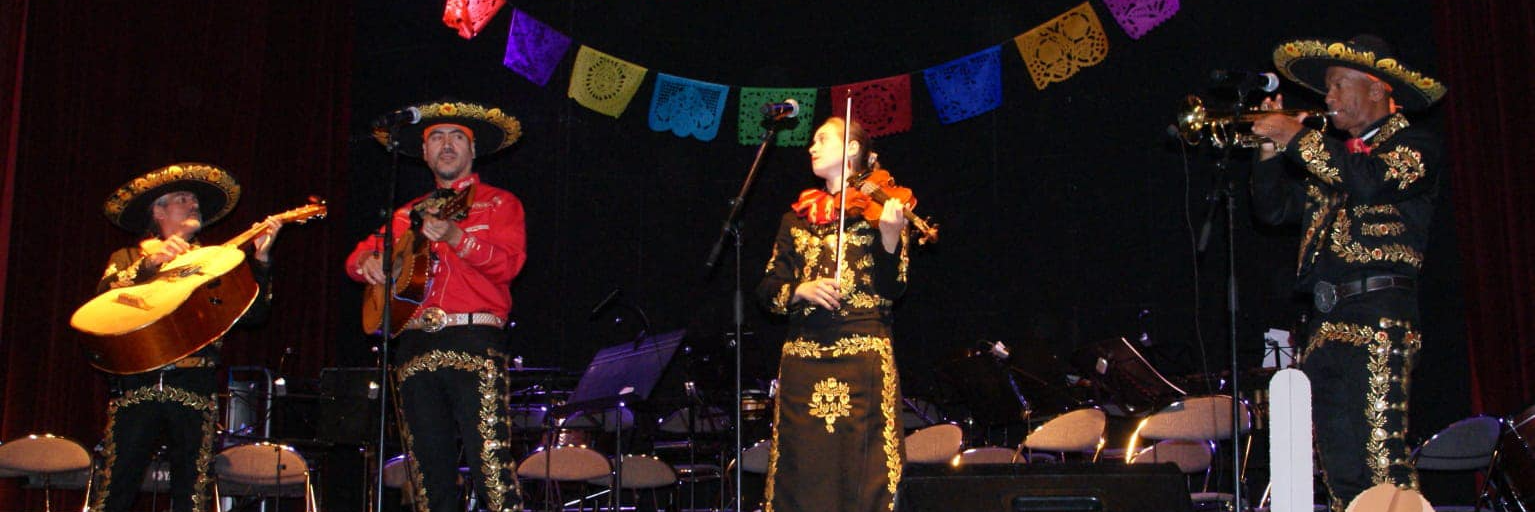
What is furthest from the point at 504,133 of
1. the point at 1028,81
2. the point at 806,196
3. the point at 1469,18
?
the point at 1469,18

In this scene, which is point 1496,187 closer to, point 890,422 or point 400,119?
point 890,422

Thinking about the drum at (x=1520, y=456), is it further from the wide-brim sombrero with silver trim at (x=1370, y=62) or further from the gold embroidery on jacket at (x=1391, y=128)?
the gold embroidery on jacket at (x=1391, y=128)

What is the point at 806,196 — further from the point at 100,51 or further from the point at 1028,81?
the point at 100,51

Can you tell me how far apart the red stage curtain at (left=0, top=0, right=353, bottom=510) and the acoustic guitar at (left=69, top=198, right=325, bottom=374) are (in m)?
2.04

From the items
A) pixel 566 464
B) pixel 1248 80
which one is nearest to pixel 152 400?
pixel 566 464

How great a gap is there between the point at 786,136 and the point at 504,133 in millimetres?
3603

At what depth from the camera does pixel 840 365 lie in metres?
4.63

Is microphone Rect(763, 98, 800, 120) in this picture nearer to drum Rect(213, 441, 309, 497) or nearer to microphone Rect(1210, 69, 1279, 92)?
microphone Rect(1210, 69, 1279, 92)

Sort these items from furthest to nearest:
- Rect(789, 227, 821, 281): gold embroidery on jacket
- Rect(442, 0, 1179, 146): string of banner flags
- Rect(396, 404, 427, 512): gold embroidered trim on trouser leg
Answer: Rect(442, 0, 1179, 146): string of banner flags
Rect(396, 404, 427, 512): gold embroidered trim on trouser leg
Rect(789, 227, 821, 281): gold embroidery on jacket

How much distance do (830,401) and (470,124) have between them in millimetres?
2189

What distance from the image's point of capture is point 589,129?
31.1 feet

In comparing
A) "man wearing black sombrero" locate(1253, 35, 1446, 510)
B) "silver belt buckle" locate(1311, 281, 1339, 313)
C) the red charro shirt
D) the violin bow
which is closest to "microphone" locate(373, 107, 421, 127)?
the red charro shirt

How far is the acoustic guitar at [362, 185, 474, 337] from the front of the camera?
198 inches

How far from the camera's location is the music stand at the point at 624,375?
18.6 ft
